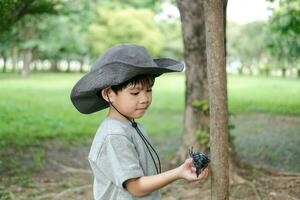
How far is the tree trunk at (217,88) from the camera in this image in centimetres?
241

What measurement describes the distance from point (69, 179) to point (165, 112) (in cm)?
804

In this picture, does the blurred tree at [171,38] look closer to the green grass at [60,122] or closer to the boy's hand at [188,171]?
the green grass at [60,122]

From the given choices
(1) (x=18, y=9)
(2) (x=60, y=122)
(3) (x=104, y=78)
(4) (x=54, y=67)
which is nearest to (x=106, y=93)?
(3) (x=104, y=78)

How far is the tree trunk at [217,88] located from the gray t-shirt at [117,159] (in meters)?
0.33

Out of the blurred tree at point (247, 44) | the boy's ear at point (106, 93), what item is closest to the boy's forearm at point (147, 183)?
the boy's ear at point (106, 93)

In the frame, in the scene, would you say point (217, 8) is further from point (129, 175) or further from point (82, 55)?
point (82, 55)

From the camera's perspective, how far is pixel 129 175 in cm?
211

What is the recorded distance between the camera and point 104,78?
2244mm

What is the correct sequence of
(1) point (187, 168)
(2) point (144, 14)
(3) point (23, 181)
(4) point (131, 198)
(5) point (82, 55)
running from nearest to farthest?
(1) point (187, 168), (4) point (131, 198), (3) point (23, 181), (2) point (144, 14), (5) point (82, 55)

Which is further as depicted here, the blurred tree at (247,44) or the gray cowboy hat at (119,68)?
the blurred tree at (247,44)

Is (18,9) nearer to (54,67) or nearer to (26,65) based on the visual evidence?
(26,65)

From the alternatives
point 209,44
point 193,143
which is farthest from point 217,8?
point 193,143

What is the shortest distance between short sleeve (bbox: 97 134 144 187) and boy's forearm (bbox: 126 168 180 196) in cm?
3

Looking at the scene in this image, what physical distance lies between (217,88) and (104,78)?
58 cm
